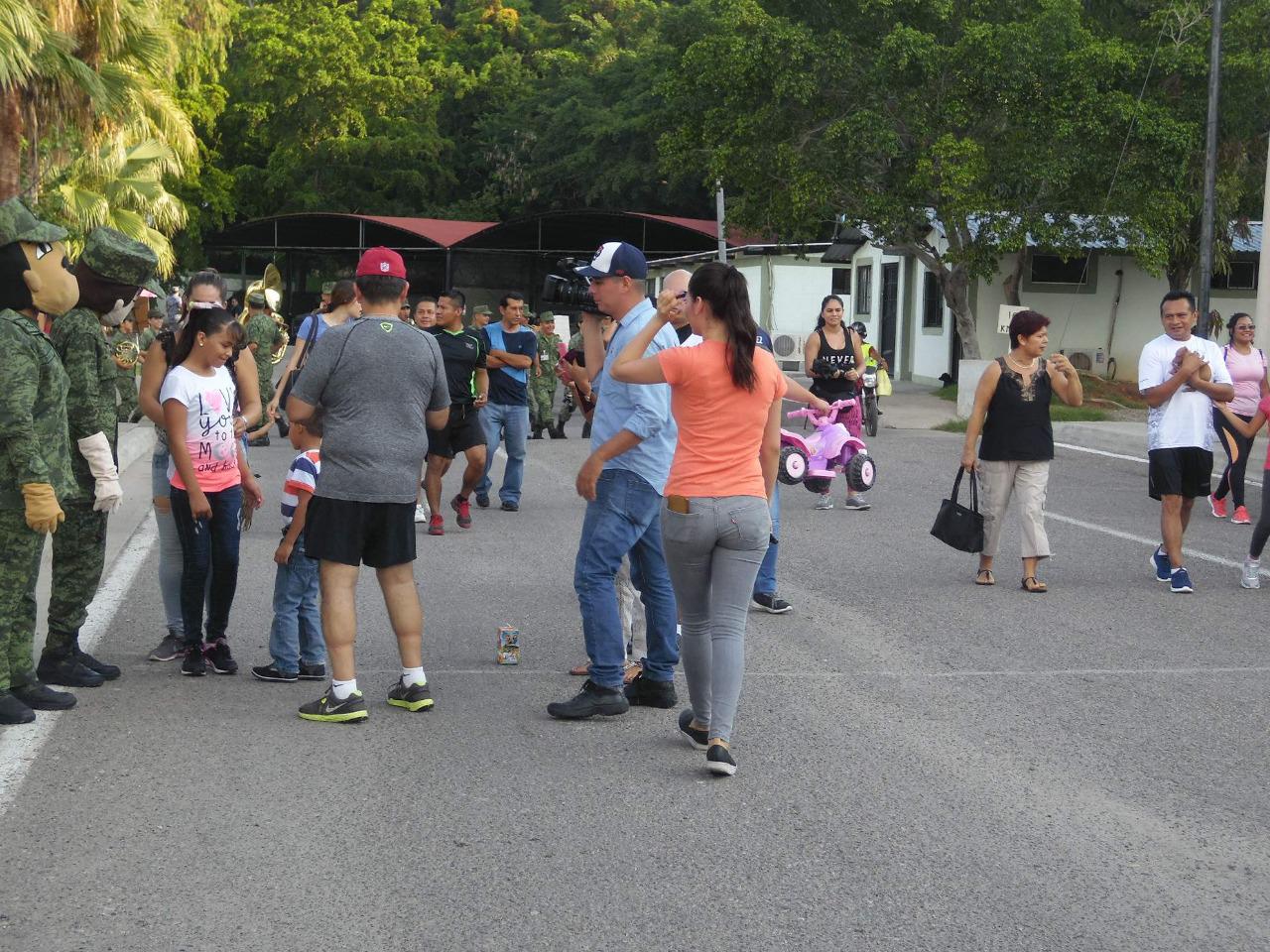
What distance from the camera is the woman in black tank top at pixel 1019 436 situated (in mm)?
9812

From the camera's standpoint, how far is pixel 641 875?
4.64m

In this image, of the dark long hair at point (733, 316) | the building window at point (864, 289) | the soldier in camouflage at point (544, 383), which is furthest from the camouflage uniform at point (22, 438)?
the building window at point (864, 289)

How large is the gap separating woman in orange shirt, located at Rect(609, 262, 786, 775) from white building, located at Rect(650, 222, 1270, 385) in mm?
23775

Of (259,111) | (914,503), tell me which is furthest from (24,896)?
(259,111)

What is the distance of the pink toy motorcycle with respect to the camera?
44.5 feet

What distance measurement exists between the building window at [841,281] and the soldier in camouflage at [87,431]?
35254mm

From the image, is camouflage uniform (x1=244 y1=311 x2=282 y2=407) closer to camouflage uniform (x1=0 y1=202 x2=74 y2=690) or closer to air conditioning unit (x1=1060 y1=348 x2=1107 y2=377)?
camouflage uniform (x1=0 y1=202 x2=74 y2=690)

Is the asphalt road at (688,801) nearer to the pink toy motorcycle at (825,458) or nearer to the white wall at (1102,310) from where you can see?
the pink toy motorcycle at (825,458)

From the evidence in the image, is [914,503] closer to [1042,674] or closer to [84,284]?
[1042,674]

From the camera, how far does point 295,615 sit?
7137mm

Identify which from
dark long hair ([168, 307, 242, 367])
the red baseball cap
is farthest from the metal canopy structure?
the red baseball cap

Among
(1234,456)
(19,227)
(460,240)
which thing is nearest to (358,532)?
(19,227)

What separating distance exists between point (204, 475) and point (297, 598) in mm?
695

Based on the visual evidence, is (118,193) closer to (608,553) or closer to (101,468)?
(101,468)
